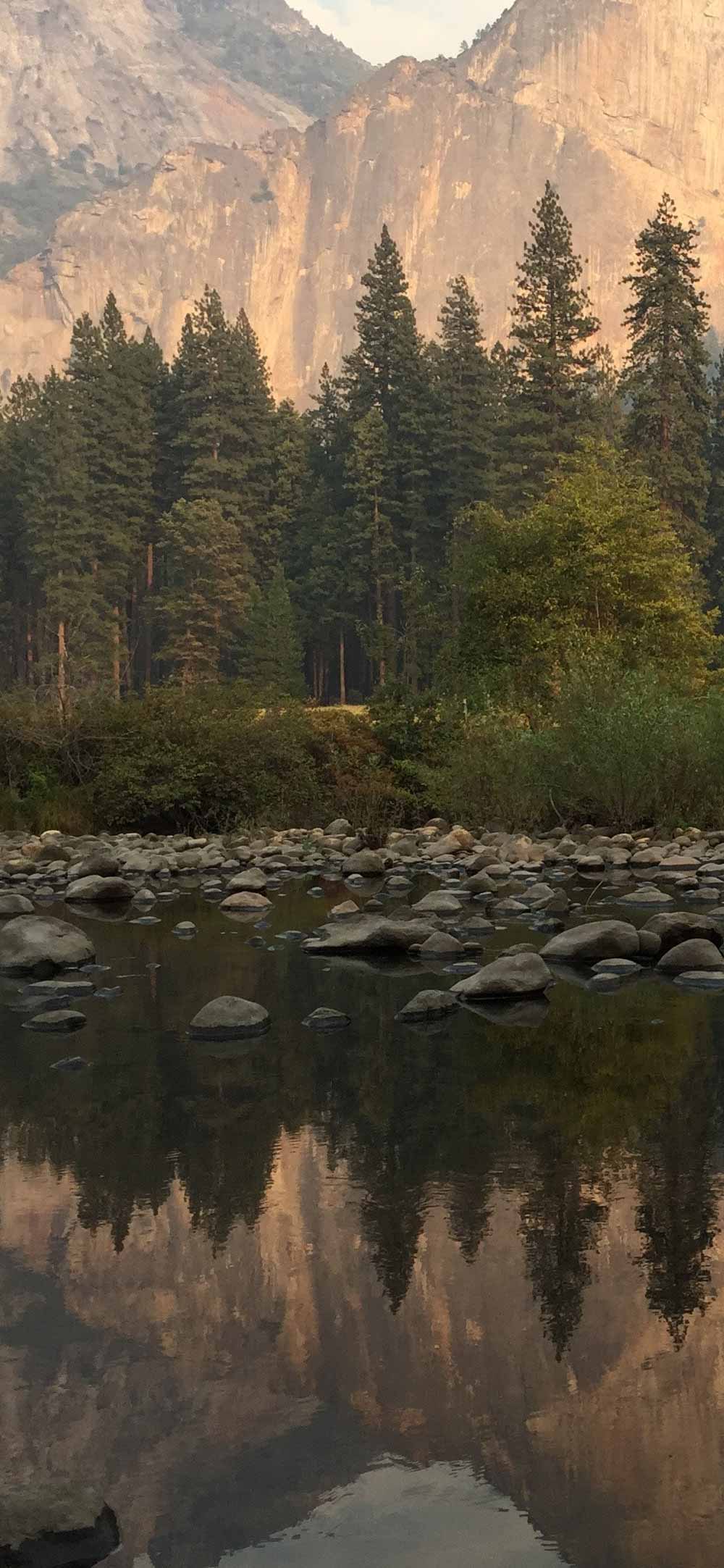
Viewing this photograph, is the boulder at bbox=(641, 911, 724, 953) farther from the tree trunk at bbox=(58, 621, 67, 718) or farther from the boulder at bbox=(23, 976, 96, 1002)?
the tree trunk at bbox=(58, 621, 67, 718)

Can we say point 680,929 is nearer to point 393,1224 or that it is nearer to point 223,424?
point 393,1224

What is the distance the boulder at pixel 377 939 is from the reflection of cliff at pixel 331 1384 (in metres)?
5.75

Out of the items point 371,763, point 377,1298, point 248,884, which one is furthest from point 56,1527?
point 371,763

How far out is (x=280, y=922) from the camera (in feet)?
41.1

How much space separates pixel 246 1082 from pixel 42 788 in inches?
673

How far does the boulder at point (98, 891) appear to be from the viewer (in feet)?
48.3

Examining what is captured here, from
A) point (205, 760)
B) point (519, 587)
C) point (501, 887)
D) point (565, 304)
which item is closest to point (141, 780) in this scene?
point (205, 760)

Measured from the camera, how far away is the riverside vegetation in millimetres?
22203

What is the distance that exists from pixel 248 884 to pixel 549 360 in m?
46.4

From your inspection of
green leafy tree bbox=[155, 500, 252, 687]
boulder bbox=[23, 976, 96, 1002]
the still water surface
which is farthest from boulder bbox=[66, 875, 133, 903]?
green leafy tree bbox=[155, 500, 252, 687]

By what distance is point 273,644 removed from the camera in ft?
195

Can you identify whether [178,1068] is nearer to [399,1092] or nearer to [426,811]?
[399,1092]

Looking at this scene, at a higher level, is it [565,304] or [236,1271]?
[565,304]

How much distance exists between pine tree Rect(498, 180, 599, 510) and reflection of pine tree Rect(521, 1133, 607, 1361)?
53.3 meters
